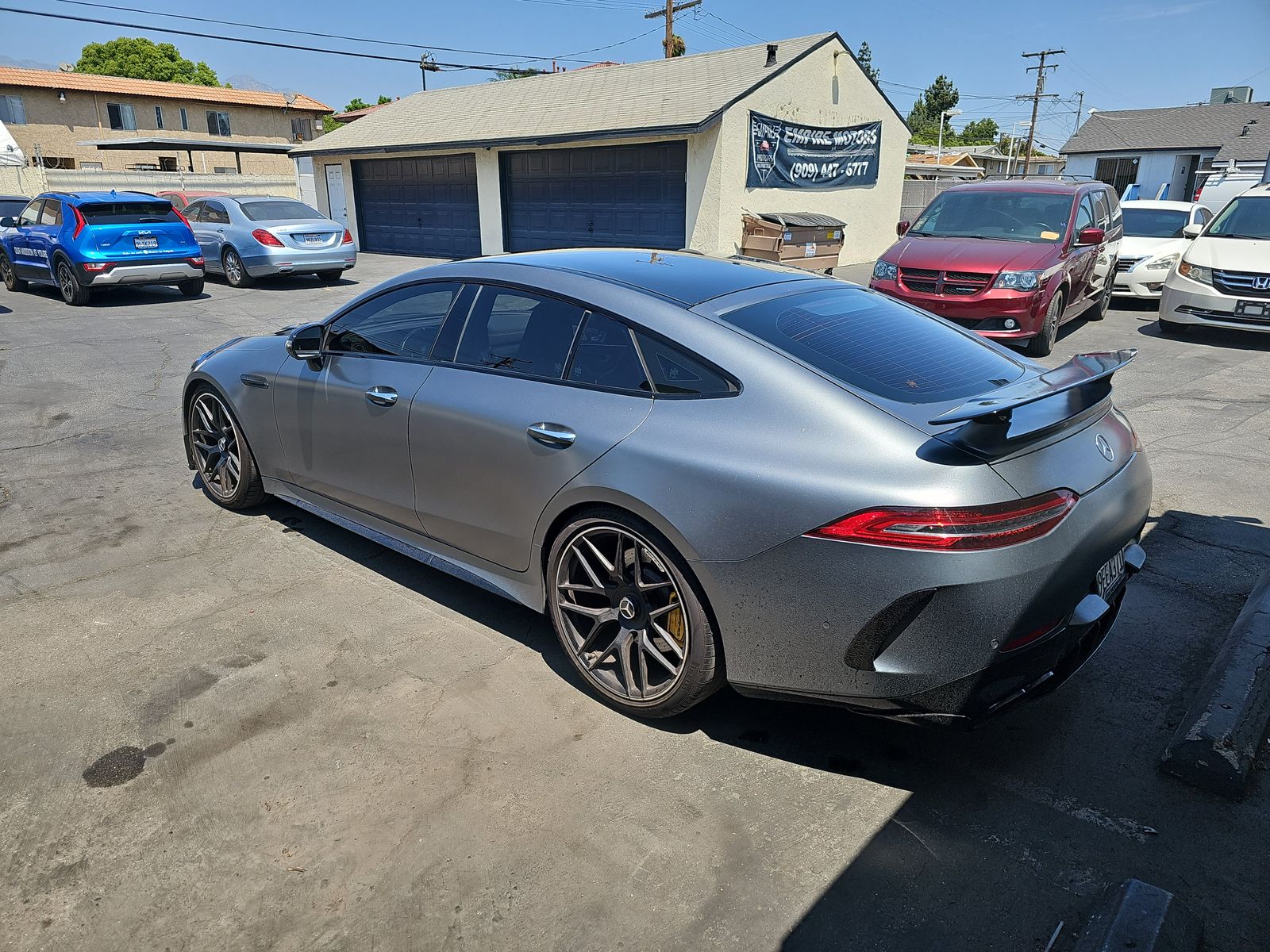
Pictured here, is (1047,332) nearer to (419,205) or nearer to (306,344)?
(306,344)

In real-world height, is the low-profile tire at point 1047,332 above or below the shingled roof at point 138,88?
below

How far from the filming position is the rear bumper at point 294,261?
1552 centimetres

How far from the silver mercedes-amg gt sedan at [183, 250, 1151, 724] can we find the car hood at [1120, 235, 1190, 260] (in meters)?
11.9

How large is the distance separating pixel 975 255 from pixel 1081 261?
1.75 meters

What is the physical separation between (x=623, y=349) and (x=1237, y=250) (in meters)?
10.4

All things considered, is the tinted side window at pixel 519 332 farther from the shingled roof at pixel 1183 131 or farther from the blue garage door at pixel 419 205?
the shingled roof at pixel 1183 131

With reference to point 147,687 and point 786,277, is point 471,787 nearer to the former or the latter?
point 147,687

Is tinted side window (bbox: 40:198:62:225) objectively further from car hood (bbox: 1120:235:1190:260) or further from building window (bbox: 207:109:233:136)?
building window (bbox: 207:109:233:136)

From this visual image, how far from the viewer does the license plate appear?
2844 mm

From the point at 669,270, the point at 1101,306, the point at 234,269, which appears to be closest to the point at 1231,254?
the point at 1101,306

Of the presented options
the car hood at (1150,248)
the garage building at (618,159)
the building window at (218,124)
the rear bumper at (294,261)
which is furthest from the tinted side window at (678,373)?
the building window at (218,124)

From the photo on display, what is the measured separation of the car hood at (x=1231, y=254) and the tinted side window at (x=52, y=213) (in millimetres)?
16021

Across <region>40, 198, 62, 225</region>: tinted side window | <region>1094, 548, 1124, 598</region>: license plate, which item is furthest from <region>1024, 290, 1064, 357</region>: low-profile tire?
<region>40, 198, 62, 225</region>: tinted side window

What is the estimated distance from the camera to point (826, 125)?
21.1m
